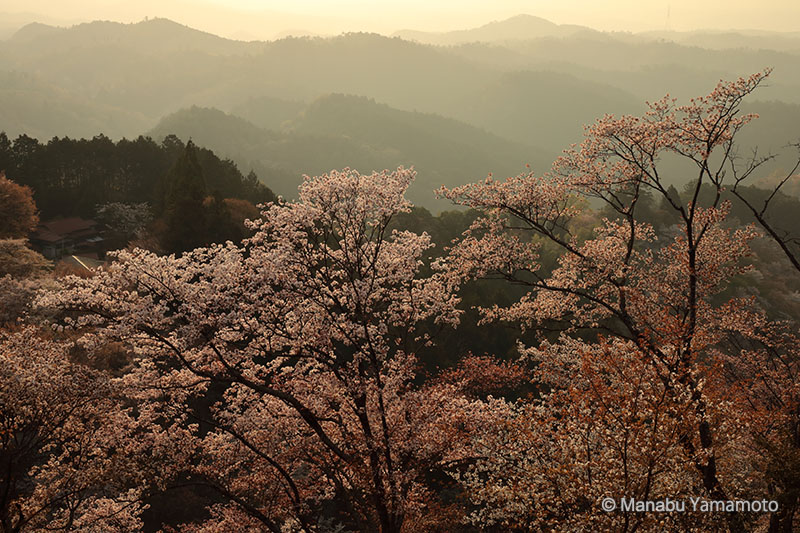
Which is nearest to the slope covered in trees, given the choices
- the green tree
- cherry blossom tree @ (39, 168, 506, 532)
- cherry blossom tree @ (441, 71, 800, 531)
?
the green tree

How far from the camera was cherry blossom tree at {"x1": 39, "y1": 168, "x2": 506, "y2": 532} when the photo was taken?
42.9 feet

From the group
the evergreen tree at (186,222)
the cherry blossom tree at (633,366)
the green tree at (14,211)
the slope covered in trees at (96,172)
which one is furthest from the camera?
the slope covered in trees at (96,172)

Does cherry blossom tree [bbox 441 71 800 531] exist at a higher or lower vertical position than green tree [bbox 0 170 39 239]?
higher

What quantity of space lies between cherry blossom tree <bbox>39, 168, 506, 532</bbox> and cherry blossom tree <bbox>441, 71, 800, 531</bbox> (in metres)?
2.10

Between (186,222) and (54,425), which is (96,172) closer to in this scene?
(186,222)

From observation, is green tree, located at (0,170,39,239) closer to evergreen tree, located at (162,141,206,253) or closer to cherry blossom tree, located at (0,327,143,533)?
evergreen tree, located at (162,141,206,253)

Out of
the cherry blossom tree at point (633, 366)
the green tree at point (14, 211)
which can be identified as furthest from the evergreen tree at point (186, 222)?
the cherry blossom tree at point (633, 366)

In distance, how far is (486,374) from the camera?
30109 millimetres

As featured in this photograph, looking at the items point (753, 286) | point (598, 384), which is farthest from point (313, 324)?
point (753, 286)

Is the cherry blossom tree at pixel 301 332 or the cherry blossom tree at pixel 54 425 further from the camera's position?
the cherry blossom tree at pixel 54 425

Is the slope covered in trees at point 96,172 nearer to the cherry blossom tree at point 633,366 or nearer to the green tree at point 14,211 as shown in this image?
the green tree at point 14,211

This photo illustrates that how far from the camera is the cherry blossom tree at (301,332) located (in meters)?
13.1

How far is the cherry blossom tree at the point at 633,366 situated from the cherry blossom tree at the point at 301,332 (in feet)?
6.89

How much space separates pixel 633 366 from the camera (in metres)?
12.8
